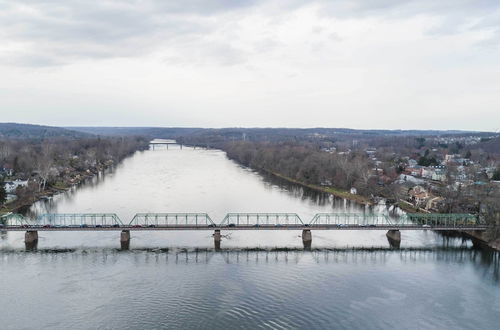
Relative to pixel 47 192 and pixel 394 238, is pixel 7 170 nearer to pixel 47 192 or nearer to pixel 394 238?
pixel 47 192

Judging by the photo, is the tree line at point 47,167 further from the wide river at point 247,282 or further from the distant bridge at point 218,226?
the wide river at point 247,282

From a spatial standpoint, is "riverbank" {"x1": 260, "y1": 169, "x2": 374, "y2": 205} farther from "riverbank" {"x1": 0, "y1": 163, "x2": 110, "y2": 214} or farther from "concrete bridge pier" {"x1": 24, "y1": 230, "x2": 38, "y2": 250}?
"concrete bridge pier" {"x1": 24, "y1": 230, "x2": 38, "y2": 250}

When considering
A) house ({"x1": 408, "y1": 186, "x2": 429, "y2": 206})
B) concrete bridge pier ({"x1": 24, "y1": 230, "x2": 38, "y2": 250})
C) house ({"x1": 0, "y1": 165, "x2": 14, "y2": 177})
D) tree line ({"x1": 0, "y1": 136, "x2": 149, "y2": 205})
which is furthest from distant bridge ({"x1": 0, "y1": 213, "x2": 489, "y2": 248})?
house ({"x1": 0, "y1": 165, "x2": 14, "y2": 177})

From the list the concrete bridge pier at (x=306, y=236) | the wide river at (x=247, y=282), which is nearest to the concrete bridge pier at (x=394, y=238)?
the wide river at (x=247, y=282)

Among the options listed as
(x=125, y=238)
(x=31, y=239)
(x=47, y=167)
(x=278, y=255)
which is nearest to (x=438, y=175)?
(x=278, y=255)

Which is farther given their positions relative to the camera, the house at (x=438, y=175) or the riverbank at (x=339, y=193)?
the house at (x=438, y=175)
